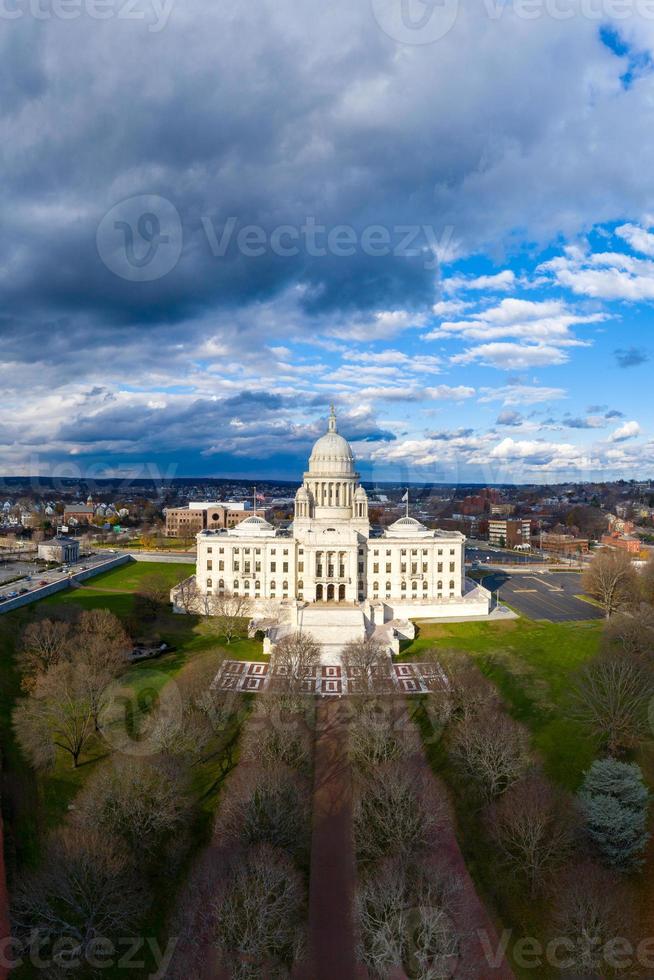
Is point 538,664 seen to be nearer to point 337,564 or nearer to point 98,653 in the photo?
point 337,564

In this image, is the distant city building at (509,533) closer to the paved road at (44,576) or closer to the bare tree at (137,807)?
the paved road at (44,576)

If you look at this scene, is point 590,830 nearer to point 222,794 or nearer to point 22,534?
point 222,794

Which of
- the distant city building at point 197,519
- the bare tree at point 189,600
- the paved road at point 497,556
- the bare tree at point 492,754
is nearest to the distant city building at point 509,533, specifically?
the paved road at point 497,556

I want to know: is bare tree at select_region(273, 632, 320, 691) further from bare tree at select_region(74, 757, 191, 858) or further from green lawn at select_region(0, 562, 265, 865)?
bare tree at select_region(74, 757, 191, 858)

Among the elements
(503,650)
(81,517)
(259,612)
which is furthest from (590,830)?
(81,517)

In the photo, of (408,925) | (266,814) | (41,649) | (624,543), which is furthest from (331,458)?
(624,543)

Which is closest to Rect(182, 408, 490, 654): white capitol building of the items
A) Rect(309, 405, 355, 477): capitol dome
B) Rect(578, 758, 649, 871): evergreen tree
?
Rect(309, 405, 355, 477): capitol dome
